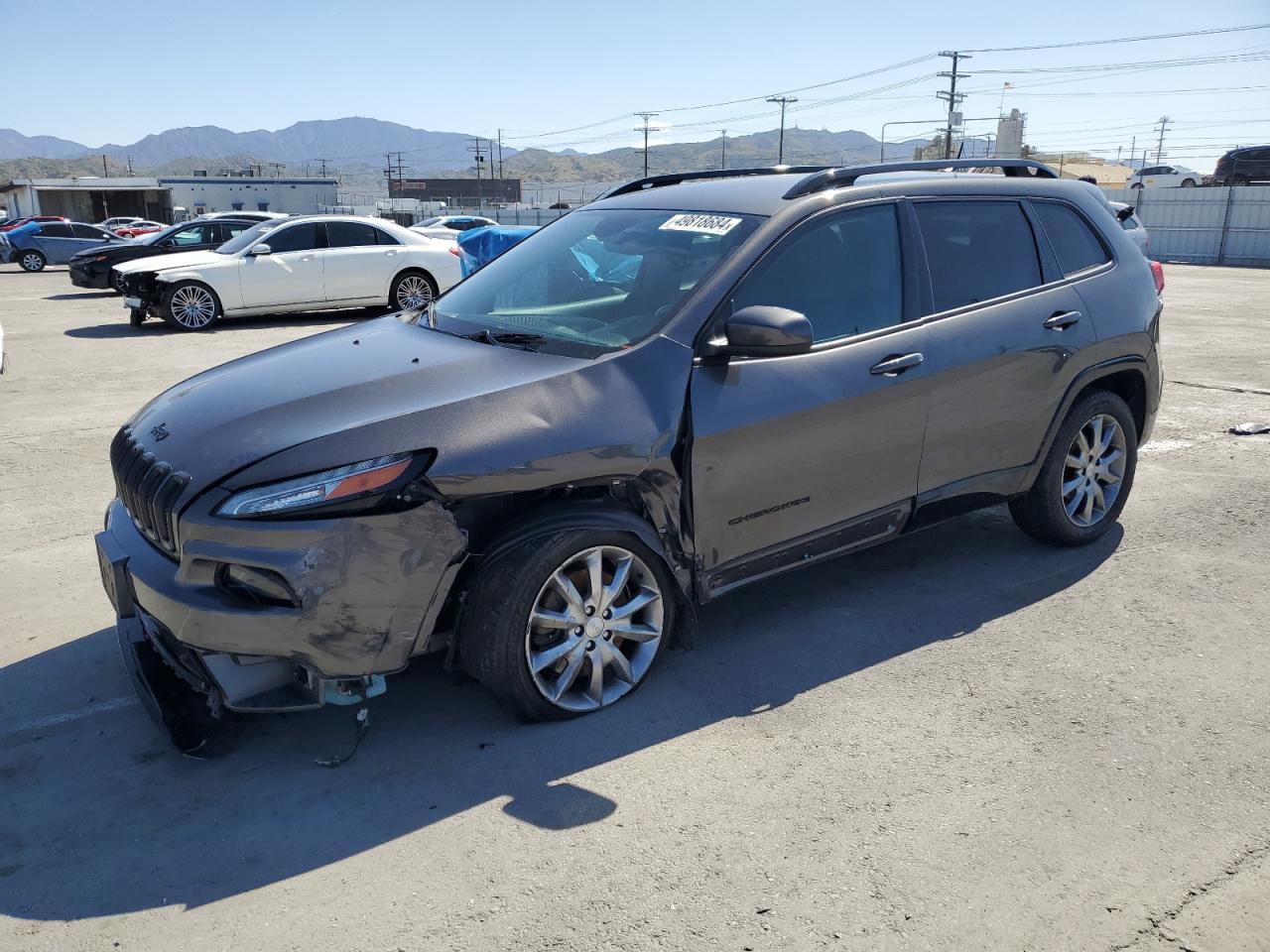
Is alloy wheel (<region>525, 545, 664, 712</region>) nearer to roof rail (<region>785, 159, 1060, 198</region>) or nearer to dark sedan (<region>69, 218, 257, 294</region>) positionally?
roof rail (<region>785, 159, 1060, 198</region>)

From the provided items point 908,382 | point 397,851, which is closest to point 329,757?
point 397,851

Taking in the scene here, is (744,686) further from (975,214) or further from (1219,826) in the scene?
(975,214)

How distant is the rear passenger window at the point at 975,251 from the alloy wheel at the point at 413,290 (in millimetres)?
11543

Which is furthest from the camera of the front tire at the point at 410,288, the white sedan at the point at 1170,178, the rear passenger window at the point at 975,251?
the white sedan at the point at 1170,178

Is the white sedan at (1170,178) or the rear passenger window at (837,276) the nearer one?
the rear passenger window at (837,276)

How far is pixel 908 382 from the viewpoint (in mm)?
4062

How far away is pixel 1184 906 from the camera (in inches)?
102

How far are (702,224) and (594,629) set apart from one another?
174 cm

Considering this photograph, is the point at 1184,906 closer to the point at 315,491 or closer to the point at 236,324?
the point at 315,491

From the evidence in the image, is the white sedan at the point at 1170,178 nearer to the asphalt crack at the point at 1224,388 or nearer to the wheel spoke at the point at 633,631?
the asphalt crack at the point at 1224,388

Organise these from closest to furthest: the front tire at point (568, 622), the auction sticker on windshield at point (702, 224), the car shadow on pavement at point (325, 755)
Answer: the car shadow on pavement at point (325, 755) → the front tire at point (568, 622) → the auction sticker on windshield at point (702, 224)

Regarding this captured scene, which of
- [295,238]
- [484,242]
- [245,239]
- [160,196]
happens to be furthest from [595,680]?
[160,196]

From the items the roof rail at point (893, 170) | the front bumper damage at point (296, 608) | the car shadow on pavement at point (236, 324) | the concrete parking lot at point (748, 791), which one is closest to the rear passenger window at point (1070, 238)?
the roof rail at point (893, 170)

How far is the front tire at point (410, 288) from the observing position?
1509 cm
